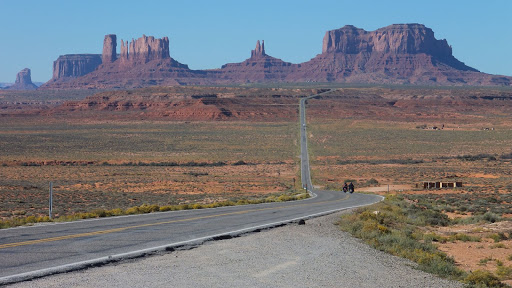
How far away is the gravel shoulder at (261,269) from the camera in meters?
10.2

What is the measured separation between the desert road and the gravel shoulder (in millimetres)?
516

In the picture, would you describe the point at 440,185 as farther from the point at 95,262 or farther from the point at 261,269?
the point at 95,262

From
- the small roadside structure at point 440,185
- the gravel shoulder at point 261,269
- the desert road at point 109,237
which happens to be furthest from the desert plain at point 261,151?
the desert road at point 109,237

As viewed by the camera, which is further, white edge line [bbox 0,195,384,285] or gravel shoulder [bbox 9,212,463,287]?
gravel shoulder [bbox 9,212,463,287]

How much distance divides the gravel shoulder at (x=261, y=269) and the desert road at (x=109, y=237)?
0.52 m

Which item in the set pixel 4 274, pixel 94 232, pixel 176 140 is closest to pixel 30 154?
pixel 176 140

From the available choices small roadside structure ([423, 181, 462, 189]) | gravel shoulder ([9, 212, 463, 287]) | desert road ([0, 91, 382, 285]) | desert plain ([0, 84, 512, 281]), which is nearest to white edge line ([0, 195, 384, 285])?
desert road ([0, 91, 382, 285])

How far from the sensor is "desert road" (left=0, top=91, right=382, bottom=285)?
1111cm

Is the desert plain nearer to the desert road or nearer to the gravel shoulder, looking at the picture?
the gravel shoulder

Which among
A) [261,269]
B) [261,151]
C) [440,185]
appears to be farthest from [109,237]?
[261,151]

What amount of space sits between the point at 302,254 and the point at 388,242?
3.13m

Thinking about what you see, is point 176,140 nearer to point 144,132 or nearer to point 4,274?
point 144,132

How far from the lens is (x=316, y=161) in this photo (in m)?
73.9

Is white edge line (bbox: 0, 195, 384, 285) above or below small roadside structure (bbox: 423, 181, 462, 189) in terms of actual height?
above
